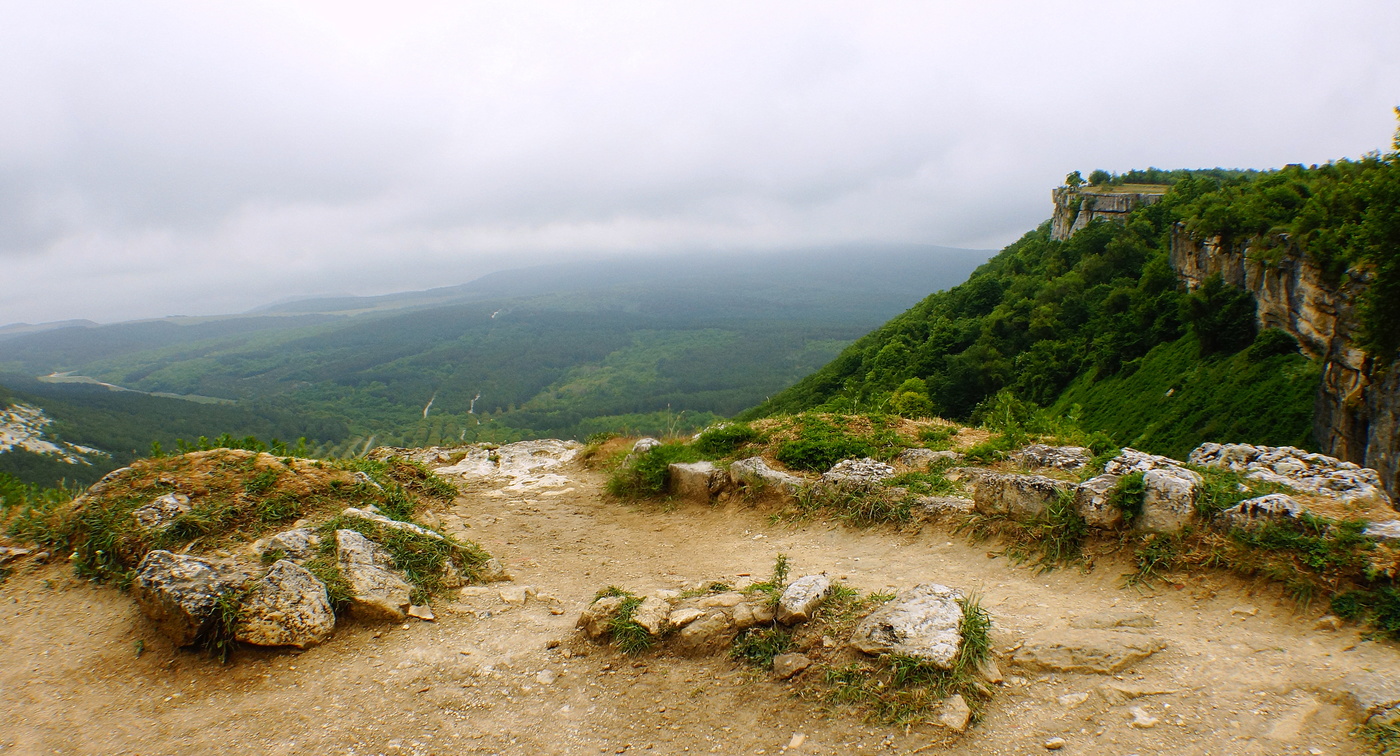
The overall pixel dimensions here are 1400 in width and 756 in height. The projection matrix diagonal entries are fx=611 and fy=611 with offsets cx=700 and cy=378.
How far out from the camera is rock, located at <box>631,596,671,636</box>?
17.9 feet

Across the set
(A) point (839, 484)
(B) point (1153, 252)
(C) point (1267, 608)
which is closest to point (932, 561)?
(A) point (839, 484)

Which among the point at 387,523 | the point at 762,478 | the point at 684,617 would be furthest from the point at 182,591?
the point at 762,478

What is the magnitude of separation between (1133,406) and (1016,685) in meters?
41.1

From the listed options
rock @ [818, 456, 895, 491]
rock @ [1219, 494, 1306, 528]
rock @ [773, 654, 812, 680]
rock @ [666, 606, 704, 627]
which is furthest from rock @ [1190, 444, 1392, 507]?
rock @ [666, 606, 704, 627]

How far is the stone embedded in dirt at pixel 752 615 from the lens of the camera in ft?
17.5

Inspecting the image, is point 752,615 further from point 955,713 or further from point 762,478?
point 762,478

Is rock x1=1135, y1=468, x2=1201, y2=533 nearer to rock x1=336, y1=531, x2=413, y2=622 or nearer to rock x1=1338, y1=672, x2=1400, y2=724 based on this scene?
rock x1=1338, y1=672, x2=1400, y2=724

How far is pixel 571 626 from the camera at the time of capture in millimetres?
5980

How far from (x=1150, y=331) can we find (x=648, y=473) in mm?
46217

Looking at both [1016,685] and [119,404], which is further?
[119,404]

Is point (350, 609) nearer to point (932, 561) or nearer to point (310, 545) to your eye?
point (310, 545)

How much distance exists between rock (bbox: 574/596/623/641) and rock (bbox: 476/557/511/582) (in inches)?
78.3

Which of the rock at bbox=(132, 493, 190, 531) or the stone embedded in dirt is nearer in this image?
the stone embedded in dirt

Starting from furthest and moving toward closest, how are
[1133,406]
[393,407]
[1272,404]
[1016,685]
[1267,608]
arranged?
[393,407] < [1133,406] < [1272,404] < [1267,608] < [1016,685]
